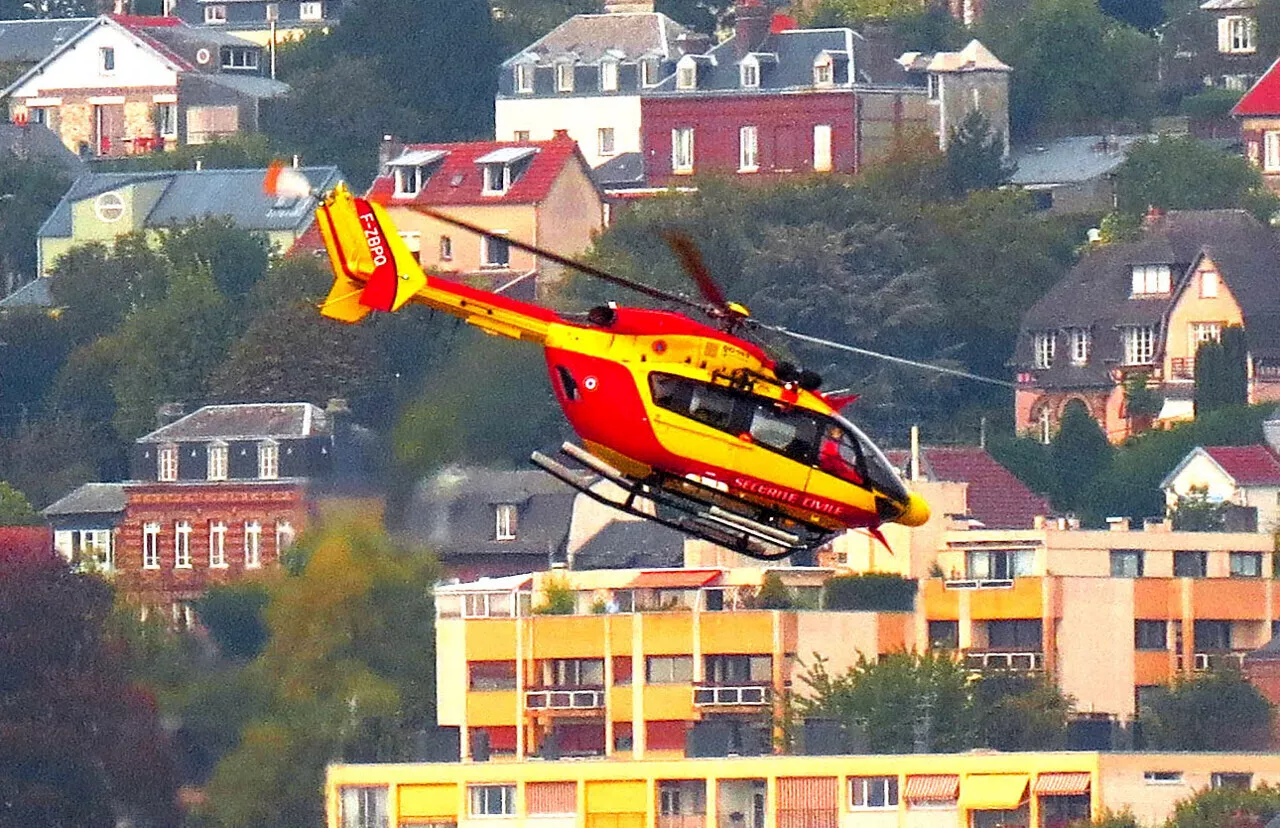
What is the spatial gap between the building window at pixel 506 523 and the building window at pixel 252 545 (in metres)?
4.57

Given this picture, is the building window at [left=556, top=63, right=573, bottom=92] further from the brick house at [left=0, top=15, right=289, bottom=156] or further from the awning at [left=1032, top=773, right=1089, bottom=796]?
the awning at [left=1032, top=773, right=1089, bottom=796]

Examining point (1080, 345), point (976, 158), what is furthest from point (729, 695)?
point (976, 158)

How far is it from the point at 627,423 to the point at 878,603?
55.6m

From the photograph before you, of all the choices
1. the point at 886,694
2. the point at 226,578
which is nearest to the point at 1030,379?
the point at 226,578

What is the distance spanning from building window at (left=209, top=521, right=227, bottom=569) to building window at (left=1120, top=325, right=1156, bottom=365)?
24.7m

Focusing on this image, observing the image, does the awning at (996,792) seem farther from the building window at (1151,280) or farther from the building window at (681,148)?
the building window at (681,148)

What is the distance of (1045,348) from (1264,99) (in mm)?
18371

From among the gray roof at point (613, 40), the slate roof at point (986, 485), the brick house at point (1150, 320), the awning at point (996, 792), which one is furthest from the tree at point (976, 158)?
the awning at point (996, 792)

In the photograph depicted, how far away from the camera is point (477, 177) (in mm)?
152250

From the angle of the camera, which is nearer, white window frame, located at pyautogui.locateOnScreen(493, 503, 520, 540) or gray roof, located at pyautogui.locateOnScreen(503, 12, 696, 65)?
white window frame, located at pyautogui.locateOnScreen(493, 503, 520, 540)

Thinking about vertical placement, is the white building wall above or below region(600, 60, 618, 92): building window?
below

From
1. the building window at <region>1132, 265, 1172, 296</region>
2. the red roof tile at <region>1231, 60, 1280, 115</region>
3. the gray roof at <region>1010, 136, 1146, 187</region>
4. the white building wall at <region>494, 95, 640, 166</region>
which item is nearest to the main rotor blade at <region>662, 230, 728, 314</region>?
the building window at <region>1132, 265, 1172, 296</region>

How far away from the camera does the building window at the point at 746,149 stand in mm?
160375

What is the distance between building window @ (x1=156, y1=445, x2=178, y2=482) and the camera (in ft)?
435
